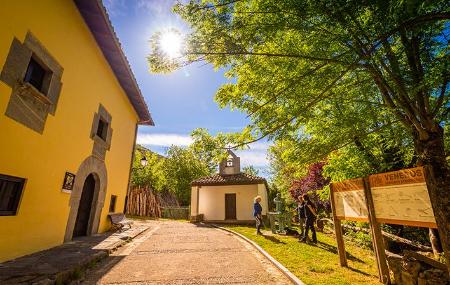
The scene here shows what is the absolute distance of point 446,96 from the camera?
450 cm

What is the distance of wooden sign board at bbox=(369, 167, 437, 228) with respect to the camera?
3699 millimetres

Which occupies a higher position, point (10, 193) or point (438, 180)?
point (438, 180)

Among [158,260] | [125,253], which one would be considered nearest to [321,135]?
[158,260]

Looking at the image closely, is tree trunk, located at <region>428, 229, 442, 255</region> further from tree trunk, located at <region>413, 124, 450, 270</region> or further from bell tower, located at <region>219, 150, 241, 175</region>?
bell tower, located at <region>219, 150, 241, 175</region>

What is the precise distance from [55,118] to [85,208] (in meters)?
3.98

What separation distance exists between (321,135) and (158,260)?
510 cm

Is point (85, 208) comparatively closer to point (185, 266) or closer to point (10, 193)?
point (10, 193)

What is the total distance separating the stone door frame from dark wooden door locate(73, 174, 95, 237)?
0.43ft

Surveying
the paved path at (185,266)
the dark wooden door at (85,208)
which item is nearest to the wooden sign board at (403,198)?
the paved path at (185,266)

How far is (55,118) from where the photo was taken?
6332mm

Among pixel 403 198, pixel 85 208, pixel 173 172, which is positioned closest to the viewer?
pixel 403 198

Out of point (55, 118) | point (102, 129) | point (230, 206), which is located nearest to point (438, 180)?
point (55, 118)

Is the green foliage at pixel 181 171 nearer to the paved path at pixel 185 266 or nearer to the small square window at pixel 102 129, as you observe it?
the small square window at pixel 102 129

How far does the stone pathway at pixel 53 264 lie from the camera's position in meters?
3.78
